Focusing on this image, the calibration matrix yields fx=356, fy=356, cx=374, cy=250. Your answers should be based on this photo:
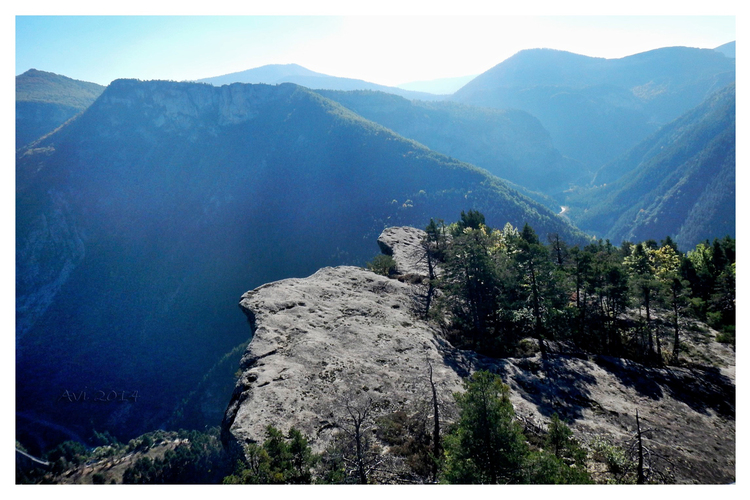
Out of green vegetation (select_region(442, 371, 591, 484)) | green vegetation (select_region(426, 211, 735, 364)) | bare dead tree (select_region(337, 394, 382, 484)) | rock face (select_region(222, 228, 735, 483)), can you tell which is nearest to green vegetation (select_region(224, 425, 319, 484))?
bare dead tree (select_region(337, 394, 382, 484))

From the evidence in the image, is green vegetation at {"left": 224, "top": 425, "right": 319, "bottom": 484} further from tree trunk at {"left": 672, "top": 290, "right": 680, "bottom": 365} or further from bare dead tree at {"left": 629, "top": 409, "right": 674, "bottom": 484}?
tree trunk at {"left": 672, "top": 290, "right": 680, "bottom": 365}

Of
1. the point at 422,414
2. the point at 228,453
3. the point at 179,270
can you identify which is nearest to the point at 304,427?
the point at 228,453

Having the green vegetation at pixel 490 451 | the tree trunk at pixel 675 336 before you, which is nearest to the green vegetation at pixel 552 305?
the tree trunk at pixel 675 336

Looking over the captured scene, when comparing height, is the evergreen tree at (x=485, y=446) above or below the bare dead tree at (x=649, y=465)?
above

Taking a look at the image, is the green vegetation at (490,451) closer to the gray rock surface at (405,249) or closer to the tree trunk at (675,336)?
the tree trunk at (675,336)

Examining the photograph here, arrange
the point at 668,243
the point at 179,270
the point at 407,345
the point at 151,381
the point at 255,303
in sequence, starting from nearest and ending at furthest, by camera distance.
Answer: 1. the point at 407,345
2. the point at 255,303
3. the point at 668,243
4. the point at 151,381
5. the point at 179,270

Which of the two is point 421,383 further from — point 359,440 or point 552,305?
point 552,305

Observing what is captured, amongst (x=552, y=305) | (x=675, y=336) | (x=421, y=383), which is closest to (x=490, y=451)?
(x=421, y=383)

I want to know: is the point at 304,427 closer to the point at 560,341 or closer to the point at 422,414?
the point at 422,414

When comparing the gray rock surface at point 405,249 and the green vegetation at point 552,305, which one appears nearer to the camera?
the green vegetation at point 552,305
